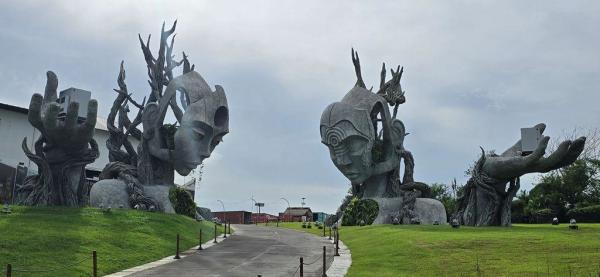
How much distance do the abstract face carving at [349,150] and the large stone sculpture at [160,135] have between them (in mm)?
7200

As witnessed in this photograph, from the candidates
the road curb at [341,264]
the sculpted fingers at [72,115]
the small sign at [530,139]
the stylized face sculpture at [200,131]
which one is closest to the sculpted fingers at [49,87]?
the sculpted fingers at [72,115]

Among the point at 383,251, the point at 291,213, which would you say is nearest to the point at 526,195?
the point at 291,213

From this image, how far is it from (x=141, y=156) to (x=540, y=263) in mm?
28476

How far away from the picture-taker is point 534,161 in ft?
101

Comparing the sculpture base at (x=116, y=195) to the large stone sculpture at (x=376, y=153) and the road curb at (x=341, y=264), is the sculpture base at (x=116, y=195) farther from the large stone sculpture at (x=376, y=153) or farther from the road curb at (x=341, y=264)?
the road curb at (x=341, y=264)

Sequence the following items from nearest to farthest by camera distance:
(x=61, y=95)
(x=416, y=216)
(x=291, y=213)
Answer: (x=61, y=95) < (x=416, y=216) < (x=291, y=213)

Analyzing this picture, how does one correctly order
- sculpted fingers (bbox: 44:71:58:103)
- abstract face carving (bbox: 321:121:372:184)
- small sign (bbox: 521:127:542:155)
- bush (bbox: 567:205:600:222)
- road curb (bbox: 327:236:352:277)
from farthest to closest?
bush (bbox: 567:205:600:222) → abstract face carving (bbox: 321:121:372:184) → sculpted fingers (bbox: 44:71:58:103) → small sign (bbox: 521:127:542:155) → road curb (bbox: 327:236:352:277)

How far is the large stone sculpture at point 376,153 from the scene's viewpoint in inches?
1529

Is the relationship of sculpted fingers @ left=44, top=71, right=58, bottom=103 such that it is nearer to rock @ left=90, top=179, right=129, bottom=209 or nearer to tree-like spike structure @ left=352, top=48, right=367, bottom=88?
rock @ left=90, top=179, right=129, bottom=209

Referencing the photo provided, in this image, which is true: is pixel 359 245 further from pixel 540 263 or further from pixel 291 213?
pixel 291 213

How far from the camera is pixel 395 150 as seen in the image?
135 feet

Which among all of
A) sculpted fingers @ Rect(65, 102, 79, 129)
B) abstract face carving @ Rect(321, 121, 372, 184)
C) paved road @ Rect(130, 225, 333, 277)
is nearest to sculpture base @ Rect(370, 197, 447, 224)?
abstract face carving @ Rect(321, 121, 372, 184)

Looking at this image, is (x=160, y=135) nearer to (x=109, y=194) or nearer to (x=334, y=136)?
(x=109, y=194)

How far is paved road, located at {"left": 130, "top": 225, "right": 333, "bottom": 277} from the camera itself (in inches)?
696
